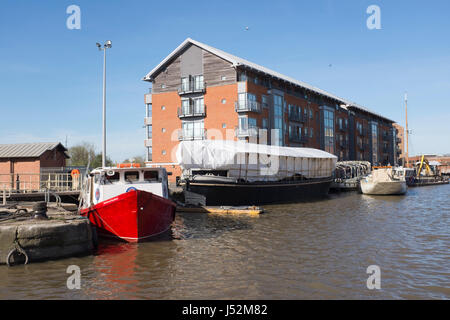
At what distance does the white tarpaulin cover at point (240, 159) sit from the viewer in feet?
83.0

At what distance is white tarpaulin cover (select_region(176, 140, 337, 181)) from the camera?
25297 millimetres

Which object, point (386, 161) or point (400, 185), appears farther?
point (386, 161)

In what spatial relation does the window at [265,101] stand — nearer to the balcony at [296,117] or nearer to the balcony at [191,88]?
the balcony at [296,117]

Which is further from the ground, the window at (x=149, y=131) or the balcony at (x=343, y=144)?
the window at (x=149, y=131)

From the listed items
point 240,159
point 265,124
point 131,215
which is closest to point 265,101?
point 265,124

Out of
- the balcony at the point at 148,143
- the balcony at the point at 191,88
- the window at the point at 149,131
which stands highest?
the balcony at the point at 191,88

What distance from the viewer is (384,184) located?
115ft

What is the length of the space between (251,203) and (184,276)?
56.4 feet

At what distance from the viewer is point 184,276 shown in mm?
9281

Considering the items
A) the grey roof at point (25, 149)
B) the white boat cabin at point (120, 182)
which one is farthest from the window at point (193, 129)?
the white boat cabin at point (120, 182)
